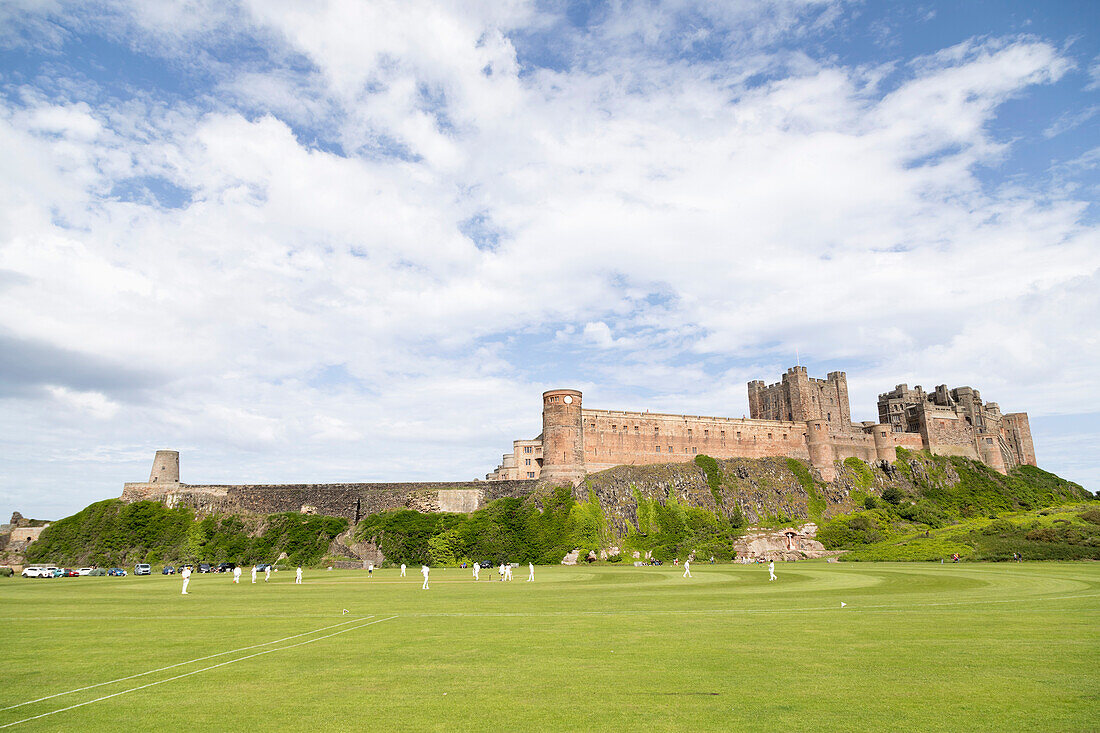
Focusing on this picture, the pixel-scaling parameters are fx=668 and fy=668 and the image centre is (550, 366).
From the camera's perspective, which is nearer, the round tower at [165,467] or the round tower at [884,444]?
the round tower at [165,467]

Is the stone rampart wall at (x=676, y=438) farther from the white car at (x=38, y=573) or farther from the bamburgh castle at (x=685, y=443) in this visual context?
the white car at (x=38, y=573)

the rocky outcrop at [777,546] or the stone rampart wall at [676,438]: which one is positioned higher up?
the stone rampart wall at [676,438]

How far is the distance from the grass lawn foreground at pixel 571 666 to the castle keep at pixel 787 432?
62528 mm

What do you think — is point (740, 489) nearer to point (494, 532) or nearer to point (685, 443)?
point (685, 443)

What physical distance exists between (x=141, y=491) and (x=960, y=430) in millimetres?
127777

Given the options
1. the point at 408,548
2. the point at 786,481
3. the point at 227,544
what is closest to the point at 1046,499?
the point at 786,481

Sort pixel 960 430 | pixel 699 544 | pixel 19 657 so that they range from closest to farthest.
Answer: pixel 19 657 → pixel 699 544 → pixel 960 430

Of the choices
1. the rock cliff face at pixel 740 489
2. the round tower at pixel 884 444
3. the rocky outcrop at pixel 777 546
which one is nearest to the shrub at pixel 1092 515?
the rocky outcrop at pixel 777 546

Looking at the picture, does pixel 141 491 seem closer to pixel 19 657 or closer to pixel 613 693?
pixel 19 657

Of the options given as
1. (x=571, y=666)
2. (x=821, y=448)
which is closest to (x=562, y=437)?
(x=821, y=448)

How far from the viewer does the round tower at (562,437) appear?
284ft

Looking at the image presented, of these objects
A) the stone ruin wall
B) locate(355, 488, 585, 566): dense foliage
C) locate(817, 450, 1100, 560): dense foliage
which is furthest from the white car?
locate(817, 450, 1100, 560): dense foliage

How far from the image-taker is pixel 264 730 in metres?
9.27

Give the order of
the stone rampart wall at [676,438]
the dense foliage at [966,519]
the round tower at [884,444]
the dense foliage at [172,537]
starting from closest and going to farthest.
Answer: the dense foliage at [966,519] → the dense foliage at [172,537] → the stone rampart wall at [676,438] → the round tower at [884,444]
